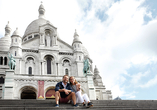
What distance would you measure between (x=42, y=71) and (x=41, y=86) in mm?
5917

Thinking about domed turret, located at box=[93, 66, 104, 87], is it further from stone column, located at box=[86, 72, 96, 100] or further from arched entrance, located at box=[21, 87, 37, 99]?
arched entrance, located at box=[21, 87, 37, 99]

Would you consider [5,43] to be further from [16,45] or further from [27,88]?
[27,88]

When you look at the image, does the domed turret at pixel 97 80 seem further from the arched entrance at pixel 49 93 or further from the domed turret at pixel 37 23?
the domed turret at pixel 37 23

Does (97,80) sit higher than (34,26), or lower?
lower

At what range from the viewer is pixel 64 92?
11.9 metres

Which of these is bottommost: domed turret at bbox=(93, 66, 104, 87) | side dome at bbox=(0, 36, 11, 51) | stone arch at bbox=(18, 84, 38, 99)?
stone arch at bbox=(18, 84, 38, 99)

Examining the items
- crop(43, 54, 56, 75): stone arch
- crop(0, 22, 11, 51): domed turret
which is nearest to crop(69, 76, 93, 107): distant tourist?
crop(43, 54, 56, 75): stone arch

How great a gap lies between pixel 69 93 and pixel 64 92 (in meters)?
0.28

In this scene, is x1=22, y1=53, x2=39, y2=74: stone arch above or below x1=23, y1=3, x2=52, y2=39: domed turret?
below

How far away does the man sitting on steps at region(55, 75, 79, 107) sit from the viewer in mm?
11646

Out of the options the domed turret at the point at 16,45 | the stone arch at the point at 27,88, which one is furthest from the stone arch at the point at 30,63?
the stone arch at the point at 27,88

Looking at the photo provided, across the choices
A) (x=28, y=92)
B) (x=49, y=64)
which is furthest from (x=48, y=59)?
(x=28, y=92)

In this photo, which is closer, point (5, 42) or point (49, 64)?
point (49, 64)

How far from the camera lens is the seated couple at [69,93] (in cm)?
1163
